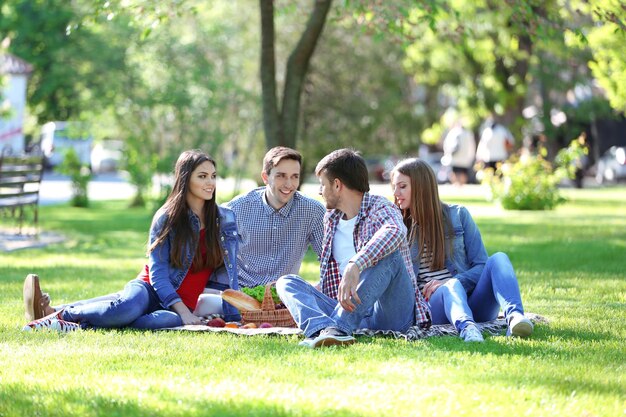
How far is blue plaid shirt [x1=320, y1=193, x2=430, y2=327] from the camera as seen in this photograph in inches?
274

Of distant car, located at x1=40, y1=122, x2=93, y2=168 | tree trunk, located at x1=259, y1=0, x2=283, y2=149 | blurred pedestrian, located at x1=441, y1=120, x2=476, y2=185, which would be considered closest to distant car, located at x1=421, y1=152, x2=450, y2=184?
blurred pedestrian, located at x1=441, y1=120, x2=476, y2=185

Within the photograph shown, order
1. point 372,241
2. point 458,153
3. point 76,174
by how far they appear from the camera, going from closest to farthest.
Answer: point 372,241 → point 76,174 → point 458,153

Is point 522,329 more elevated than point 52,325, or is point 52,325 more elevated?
point 522,329

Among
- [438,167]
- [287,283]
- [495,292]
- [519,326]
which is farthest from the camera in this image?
[438,167]

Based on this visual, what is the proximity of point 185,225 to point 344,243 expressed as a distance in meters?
1.19

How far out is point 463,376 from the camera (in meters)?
5.97

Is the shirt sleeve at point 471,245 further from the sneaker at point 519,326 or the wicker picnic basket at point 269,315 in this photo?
the wicker picnic basket at point 269,315

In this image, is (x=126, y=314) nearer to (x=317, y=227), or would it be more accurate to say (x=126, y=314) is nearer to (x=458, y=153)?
(x=317, y=227)

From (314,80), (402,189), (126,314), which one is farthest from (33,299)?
(314,80)

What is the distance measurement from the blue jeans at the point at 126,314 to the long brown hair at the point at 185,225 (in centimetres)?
32

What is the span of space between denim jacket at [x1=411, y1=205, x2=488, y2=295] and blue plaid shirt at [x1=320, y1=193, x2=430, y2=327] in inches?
21.5

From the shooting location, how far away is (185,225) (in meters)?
8.08

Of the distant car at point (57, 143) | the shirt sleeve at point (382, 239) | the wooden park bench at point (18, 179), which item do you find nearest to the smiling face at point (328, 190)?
the shirt sleeve at point (382, 239)

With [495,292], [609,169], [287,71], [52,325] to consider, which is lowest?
[52,325]
